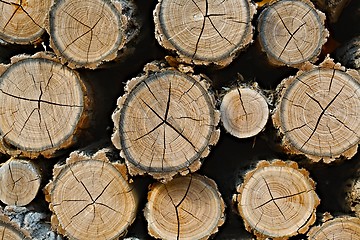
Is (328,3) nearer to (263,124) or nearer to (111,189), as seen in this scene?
(263,124)

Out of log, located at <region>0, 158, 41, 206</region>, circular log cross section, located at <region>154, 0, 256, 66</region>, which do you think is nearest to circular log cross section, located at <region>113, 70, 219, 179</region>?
circular log cross section, located at <region>154, 0, 256, 66</region>

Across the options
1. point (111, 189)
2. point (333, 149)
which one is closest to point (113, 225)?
point (111, 189)

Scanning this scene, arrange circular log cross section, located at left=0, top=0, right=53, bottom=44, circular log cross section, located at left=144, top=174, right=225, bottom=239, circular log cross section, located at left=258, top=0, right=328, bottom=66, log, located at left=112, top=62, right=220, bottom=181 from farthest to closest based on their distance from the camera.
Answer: circular log cross section, located at left=0, top=0, right=53, bottom=44 < circular log cross section, located at left=258, top=0, right=328, bottom=66 < circular log cross section, located at left=144, top=174, right=225, bottom=239 < log, located at left=112, top=62, right=220, bottom=181

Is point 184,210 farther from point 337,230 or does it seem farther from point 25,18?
point 25,18

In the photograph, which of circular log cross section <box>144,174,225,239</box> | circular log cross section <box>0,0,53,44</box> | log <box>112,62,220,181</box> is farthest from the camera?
circular log cross section <box>0,0,53,44</box>

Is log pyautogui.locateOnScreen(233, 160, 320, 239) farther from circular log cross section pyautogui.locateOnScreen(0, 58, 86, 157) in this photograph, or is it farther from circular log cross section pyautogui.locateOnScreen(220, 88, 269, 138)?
circular log cross section pyautogui.locateOnScreen(0, 58, 86, 157)

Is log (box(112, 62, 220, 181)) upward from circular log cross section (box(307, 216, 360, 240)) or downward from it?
upward

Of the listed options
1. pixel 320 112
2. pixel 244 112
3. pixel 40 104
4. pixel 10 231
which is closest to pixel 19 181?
pixel 10 231
